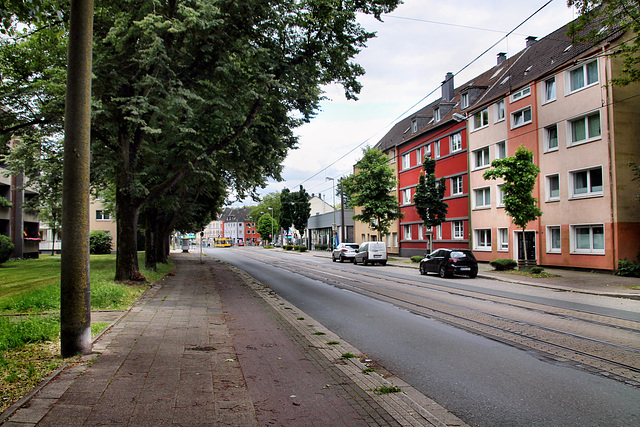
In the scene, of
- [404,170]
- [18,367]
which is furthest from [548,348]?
[404,170]

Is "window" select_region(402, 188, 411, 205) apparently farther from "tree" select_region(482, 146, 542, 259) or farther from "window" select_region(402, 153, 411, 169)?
"tree" select_region(482, 146, 542, 259)

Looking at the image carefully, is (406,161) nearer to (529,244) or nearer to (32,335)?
(529,244)

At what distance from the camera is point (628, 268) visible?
19.8 metres

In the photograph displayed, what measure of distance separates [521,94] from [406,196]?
1835 centimetres

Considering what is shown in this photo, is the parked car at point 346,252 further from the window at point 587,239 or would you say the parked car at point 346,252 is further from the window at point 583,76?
the window at point 583,76

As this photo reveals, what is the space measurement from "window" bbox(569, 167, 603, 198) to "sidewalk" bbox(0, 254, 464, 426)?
64.7 ft

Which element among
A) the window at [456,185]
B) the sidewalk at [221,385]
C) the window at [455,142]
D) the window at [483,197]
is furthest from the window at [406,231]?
the sidewalk at [221,385]

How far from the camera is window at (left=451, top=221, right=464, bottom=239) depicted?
34.8 meters

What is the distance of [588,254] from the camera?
73.2ft

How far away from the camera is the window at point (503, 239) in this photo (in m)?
29.1

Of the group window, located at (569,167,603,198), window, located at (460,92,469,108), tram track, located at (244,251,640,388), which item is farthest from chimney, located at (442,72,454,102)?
tram track, located at (244,251,640,388)

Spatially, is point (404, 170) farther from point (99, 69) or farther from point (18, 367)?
point (18, 367)

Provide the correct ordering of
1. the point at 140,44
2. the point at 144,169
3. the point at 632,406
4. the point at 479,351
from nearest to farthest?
1. the point at 632,406
2. the point at 479,351
3. the point at 140,44
4. the point at 144,169

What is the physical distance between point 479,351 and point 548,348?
3.78 ft
